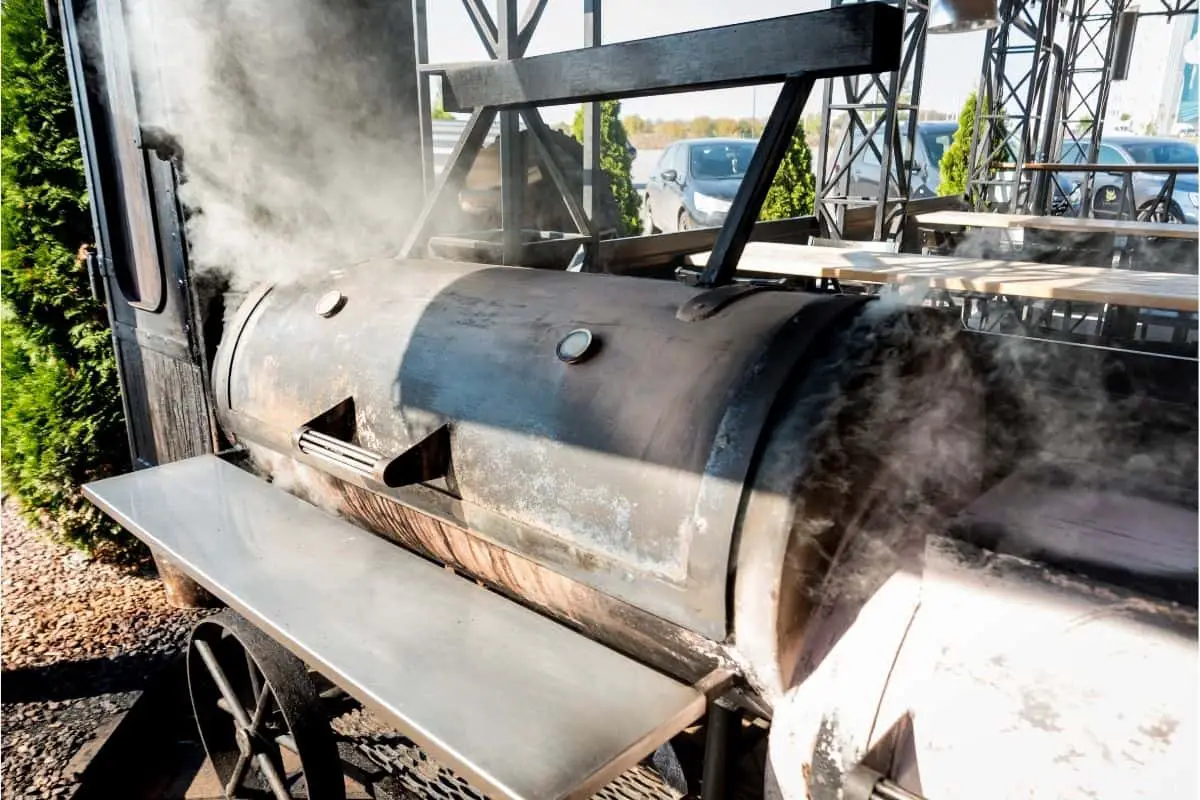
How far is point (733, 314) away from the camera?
153 centimetres

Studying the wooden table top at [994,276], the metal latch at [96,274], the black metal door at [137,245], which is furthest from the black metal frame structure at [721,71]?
the wooden table top at [994,276]

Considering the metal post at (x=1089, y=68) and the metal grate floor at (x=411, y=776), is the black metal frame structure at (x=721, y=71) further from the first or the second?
the metal post at (x=1089, y=68)

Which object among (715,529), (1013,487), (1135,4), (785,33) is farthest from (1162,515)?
(1135,4)

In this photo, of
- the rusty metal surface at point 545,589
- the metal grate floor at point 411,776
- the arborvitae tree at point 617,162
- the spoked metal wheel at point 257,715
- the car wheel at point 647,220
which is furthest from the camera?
the car wheel at point 647,220

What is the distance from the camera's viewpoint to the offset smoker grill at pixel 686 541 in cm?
104

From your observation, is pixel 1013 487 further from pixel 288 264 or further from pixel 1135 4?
pixel 1135 4

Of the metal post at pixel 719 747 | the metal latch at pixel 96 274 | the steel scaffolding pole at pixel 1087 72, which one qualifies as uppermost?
the steel scaffolding pole at pixel 1087 72

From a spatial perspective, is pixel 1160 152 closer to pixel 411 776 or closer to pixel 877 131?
pixel 877 131

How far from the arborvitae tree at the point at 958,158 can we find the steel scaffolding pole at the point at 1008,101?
1.58 feet

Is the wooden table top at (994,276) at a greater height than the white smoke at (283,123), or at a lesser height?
lesser

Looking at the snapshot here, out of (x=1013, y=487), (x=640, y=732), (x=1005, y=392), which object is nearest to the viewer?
(x=640, y=732)

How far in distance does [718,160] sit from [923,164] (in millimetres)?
4356

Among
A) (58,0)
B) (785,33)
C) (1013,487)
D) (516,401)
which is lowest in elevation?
(1013,487)

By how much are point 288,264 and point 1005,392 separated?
7.81 feet
